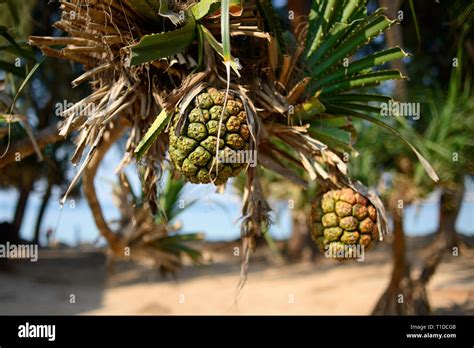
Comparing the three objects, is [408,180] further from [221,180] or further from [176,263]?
[221,180]

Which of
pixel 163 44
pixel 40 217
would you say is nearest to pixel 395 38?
pixel 163 44

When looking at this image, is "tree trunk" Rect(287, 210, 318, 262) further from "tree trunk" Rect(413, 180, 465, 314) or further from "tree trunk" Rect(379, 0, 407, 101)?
"tree trunk" Rect(379, 0, 407, 101)

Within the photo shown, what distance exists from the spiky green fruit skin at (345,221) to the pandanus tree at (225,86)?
11 millimetres

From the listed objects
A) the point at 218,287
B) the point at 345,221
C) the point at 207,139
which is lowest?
the point at 218,287

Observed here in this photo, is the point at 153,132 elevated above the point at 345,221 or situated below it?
above

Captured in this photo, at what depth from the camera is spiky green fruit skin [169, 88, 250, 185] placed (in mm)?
2354

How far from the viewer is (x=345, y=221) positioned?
2.75 meters

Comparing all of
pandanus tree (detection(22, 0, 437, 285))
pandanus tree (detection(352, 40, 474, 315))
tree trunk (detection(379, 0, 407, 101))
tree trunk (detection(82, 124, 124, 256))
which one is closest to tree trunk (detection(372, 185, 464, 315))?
pandanus tree (detection(352, 40, 474, 315))

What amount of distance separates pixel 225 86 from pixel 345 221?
33.2 inches

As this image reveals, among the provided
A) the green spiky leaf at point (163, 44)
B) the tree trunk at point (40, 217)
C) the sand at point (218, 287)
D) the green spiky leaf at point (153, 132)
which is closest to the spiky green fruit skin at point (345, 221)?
the green spiky leaf at point (153, 132)

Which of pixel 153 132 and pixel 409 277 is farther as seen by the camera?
pixel 409 277

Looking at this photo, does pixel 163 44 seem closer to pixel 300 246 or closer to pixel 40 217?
pixel 300 246
